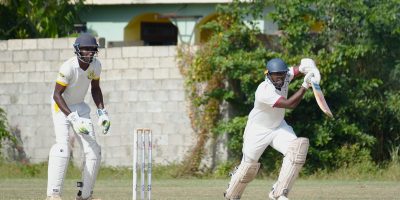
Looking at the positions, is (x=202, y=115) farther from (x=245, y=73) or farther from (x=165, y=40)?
(x=165, y=40)

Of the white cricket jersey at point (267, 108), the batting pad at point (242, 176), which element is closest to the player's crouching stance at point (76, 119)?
the batting pad at point (242, 176)

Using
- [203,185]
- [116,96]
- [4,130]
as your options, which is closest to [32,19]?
[4,130]

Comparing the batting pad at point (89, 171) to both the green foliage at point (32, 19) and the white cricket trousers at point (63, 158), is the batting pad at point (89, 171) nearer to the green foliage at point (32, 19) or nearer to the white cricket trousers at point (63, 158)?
the white cricket trousers at point (63, 158)

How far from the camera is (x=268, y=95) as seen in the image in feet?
38.5

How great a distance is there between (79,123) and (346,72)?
28.6ft

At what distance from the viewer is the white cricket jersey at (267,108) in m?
11.8

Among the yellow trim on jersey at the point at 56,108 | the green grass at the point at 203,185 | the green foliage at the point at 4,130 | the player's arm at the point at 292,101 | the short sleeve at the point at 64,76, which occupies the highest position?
the short sleeve at the point at 64,76

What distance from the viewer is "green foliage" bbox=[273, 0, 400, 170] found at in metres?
19.0

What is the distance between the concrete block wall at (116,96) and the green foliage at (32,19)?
10.2 ft

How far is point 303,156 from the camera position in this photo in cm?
1159

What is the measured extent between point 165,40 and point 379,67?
1398cm

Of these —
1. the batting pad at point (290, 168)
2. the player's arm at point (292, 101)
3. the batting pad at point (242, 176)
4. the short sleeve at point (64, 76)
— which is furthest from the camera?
the batting pad at point (242, 176)

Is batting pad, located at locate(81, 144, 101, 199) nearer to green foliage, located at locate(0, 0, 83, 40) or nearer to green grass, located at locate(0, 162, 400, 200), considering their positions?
green grass, located at locate(0, 162, 400, 200)

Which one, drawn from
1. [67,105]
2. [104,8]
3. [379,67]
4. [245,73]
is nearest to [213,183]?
[245,73]
